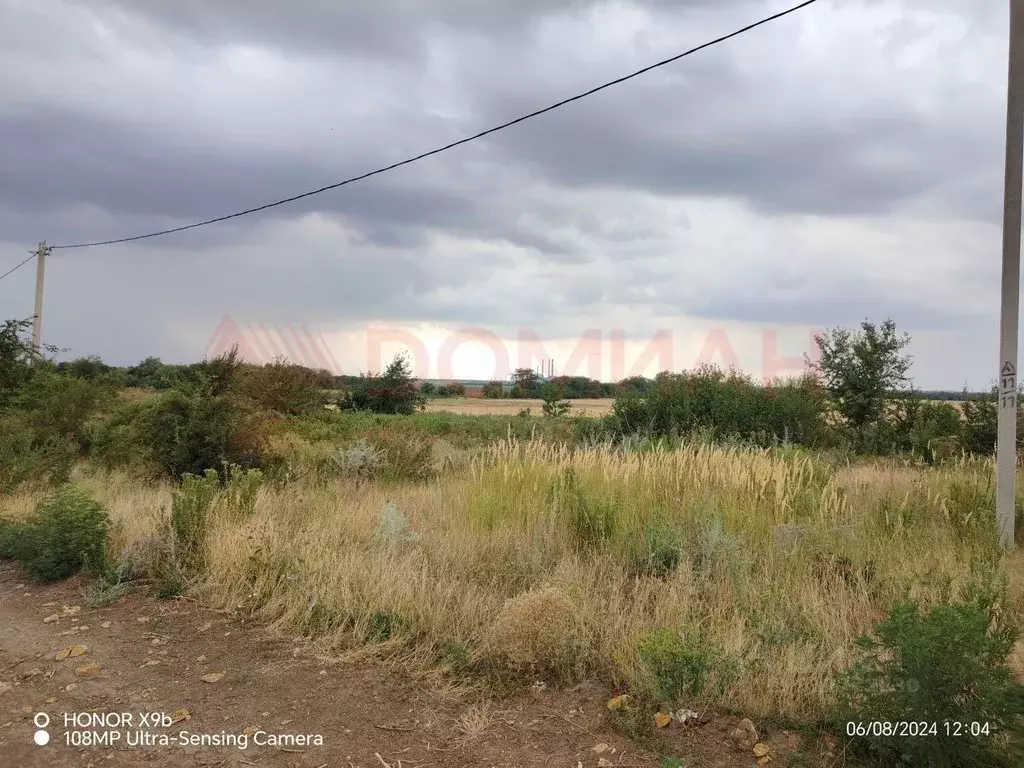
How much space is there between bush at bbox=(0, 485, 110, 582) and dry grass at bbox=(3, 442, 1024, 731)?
0.34m

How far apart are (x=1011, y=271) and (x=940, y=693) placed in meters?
5.29

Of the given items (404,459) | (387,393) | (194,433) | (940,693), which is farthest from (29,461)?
(387,393)

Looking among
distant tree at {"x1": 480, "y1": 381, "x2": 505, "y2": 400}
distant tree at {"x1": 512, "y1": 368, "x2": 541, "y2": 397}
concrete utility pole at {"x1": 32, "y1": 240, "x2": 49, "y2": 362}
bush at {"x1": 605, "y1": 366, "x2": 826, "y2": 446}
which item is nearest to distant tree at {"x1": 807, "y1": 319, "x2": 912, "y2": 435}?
bush at {"x1": 605, "y1": 366, "x2": 826, "y2": 446}

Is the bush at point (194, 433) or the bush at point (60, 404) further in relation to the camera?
the bush at point (60, 404)

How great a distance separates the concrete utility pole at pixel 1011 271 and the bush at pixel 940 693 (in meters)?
4.10

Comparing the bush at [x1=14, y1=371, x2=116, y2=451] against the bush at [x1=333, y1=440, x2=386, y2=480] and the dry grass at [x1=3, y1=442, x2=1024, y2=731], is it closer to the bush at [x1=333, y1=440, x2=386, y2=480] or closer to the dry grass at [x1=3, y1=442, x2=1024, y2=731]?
the bush at [x1=333, y1=440, x2=386, y2=480]

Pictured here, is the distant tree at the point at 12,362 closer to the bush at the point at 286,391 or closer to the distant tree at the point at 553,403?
the bush at the point at 286,391

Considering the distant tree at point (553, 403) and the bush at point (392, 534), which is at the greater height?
the distant tree at point (553, 403)

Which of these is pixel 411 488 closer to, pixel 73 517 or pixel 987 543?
pixel 73 517

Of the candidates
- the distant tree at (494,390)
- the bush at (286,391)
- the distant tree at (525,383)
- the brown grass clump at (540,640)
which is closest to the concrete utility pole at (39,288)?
the bush at (286,391)

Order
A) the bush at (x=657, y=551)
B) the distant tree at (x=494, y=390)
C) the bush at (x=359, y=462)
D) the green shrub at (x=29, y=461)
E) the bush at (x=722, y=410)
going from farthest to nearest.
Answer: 1. the distant tree at (x=494, y=390)
2. the bush at (x=722, y=410)
3. the bush at (x=359, y=462)
4. the green shrub at (x=29, y=461)
5. the bush at (x=657, y=551)

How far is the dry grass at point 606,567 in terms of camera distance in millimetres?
4371

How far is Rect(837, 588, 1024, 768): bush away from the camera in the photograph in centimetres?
311

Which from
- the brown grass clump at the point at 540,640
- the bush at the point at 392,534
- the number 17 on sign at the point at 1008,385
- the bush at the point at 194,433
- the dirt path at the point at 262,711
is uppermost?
the number 17 on sign at the point at 1008,385
